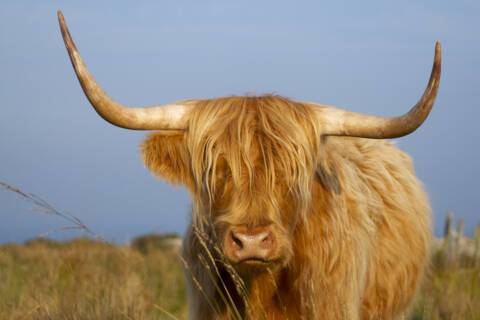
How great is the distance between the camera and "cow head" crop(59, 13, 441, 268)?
4398mm

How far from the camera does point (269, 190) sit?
4613 mm

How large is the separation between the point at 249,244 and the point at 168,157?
1.07 meters

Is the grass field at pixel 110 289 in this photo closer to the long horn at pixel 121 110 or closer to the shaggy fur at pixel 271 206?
the shaggy fur at pixel 271 206

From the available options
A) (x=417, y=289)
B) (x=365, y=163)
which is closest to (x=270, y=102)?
(x=365, y=163)

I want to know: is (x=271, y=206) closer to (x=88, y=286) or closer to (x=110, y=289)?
(x=110, y=289)

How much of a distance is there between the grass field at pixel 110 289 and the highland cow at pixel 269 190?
1.56 feet

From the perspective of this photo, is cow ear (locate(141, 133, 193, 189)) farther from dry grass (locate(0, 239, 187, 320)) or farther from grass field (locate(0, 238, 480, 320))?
grass field (locate(0, 238, 480, 320))

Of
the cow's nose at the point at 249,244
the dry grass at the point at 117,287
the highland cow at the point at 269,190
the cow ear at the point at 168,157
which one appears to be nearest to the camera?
the cow's nose at the point at 249,244

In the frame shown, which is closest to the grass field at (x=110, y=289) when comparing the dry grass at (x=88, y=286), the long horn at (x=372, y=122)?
the dry grass at (x=88, y=286)

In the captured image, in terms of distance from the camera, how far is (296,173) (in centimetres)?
477

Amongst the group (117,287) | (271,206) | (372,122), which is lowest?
(117,287)

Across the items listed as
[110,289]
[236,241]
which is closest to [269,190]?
[236,241]

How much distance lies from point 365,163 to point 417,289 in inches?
48.2

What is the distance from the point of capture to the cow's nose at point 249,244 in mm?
4207
